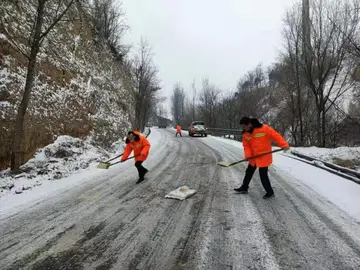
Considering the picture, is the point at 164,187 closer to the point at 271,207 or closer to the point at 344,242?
the point at 271,207

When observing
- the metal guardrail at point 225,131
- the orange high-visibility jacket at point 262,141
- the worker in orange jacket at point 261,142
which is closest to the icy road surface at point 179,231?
the worker in orange jacket at point 261,142

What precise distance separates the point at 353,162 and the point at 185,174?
27.1 feet

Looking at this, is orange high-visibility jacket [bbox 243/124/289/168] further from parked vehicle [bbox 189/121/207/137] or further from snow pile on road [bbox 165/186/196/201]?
parked vehicle [bbox 189/121/207/137]

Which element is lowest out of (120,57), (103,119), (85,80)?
(103,119)

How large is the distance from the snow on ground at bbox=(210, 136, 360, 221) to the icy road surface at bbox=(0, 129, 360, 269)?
0.89 ft

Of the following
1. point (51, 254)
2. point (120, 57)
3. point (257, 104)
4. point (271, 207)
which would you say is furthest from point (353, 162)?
point (257, 104)

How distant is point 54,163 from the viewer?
1096 cm

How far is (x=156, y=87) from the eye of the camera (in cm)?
4559

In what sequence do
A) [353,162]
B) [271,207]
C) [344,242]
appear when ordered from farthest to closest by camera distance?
1. [353,162]
2. [271,207]
3. [344,242]

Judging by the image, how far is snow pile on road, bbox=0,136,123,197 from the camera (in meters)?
8.67

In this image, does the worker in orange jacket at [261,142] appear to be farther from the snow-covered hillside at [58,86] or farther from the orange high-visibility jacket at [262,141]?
the snow-covered hillside at [58,86]

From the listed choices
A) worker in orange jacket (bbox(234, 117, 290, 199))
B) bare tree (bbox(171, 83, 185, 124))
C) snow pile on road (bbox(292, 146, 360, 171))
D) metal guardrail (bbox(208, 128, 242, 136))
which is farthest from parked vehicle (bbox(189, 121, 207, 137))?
bare tree (bbox(171, 83, 185, 124))

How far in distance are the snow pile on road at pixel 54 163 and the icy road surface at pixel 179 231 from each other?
5.32 feet

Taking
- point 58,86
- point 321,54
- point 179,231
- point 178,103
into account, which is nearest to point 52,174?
point 179,231
